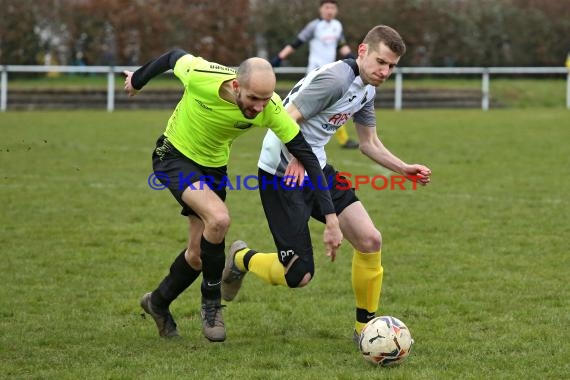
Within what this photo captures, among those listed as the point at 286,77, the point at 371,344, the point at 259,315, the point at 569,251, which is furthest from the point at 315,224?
the point at 286,77

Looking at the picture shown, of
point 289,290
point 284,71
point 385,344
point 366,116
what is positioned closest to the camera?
point 385,344

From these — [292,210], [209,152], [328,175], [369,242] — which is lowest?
[369,242]

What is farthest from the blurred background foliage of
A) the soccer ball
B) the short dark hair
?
the soccer ball

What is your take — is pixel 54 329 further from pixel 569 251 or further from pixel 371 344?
pixel 569 251

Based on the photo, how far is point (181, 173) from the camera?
5508 mm

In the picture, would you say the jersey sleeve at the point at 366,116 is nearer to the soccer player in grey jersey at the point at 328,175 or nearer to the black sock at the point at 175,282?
the soccer player in grey jersey at the point at 328,175

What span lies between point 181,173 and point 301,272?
2.83 ft

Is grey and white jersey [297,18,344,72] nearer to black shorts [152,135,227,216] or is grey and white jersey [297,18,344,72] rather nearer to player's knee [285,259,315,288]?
black shorts [152,135,227,216]

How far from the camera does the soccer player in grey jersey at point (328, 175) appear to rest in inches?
216

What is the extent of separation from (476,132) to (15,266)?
11.7m

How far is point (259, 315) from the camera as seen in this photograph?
632 cm

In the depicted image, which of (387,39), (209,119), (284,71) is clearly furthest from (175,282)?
(284,71)

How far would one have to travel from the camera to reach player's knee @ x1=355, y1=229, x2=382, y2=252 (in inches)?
223

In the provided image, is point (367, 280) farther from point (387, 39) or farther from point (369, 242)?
point (387, 39)
